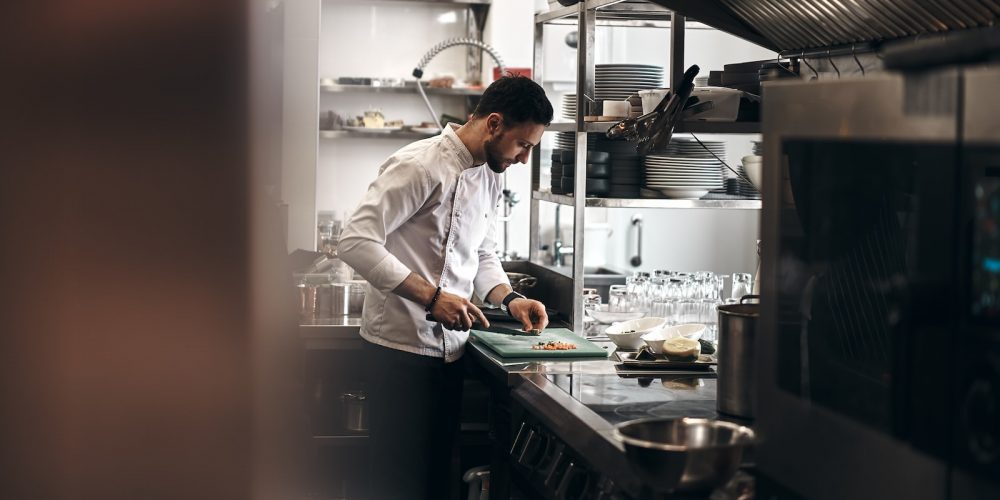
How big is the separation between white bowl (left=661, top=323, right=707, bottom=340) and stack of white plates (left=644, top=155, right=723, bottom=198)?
41 cm

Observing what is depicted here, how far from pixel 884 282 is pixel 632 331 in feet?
5.03

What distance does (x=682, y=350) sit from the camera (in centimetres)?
245

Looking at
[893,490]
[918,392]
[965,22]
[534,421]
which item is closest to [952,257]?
[918,392]

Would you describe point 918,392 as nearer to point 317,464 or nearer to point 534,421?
point 317,464

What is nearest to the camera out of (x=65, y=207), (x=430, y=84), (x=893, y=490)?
(x=65, y=207)

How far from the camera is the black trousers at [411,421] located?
9.13ft

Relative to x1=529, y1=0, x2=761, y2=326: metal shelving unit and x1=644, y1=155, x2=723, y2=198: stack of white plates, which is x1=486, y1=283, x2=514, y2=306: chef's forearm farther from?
x1=644, y1=155, x2=723, y2=198: stack of white plates

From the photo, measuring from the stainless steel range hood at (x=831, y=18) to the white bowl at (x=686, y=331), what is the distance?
797 millimetres

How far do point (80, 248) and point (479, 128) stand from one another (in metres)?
2.57

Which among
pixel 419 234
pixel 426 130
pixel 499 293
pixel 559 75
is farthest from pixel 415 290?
pixel 559 75

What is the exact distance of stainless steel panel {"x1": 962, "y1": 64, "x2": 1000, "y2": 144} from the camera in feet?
2.76

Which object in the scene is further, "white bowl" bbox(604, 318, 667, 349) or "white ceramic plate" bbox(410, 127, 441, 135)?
"white ceramic plate" bbox(410, 127, 441, 135)

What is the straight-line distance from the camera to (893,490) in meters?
1.00

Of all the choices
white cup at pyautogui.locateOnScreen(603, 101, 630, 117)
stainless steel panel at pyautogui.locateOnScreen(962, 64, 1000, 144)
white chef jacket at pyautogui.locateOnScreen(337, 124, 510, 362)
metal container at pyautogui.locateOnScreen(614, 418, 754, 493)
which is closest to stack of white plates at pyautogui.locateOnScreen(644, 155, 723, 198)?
white cup at pyautogui.locateOnScreen(603, 101, 630, 117)
